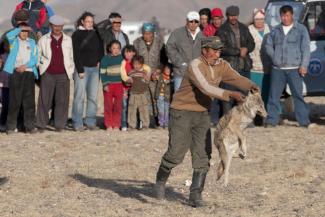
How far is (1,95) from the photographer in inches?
615

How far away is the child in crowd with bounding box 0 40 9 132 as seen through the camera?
49.5 ft

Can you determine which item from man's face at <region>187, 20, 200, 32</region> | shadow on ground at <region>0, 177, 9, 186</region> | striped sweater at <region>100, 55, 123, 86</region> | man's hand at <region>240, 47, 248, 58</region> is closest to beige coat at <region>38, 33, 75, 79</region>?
striped sweater at <region>100, 55, 123, 86</region>

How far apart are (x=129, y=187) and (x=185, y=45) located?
189 inches

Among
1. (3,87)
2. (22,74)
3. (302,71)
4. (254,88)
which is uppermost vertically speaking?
(254,88)

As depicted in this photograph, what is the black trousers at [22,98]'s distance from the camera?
15305 millimetres

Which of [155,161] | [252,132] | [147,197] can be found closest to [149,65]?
[252,132]

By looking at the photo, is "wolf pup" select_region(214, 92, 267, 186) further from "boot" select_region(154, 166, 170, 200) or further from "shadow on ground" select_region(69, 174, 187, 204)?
"shadow on ground" select_region(69, 174, 187, 204)

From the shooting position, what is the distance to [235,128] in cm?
966

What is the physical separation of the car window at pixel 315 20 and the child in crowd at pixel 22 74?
180 inches

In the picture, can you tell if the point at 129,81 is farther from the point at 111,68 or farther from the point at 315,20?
the point at 315,20

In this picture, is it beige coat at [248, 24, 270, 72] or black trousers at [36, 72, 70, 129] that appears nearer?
black trousers at [36, 72, 70, 129]

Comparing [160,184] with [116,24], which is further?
[116,24]

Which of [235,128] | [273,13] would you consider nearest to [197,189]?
[235,128]

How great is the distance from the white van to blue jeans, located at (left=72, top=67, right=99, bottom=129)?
3490 millimetres
